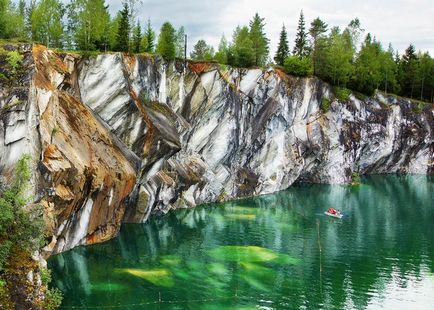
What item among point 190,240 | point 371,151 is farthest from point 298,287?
point 371,151

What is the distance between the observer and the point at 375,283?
3922cm

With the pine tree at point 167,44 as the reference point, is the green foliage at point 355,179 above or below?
below

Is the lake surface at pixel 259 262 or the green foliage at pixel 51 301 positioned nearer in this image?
the green foliage at pixel 51 301

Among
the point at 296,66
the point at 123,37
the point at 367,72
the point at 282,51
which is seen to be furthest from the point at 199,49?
the point at 123,37

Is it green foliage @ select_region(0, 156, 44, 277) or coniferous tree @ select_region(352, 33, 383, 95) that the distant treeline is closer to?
coniferous tree @ select_region(352, 33, 383, 95)

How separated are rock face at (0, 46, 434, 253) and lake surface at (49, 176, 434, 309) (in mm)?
4031

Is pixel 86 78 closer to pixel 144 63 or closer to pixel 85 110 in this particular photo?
pixel 85 110

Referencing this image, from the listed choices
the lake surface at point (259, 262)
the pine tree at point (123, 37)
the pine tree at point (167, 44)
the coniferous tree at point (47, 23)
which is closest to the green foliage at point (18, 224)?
the lake surface at point (259, 262)

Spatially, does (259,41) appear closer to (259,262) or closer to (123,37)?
(123,37)

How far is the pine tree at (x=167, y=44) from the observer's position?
2625 inches

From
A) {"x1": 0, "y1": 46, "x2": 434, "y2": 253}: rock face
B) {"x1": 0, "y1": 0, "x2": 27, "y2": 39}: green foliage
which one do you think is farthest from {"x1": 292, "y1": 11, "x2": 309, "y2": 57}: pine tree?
{"x1": 0, "y1": 0, "x2": 27, "y2": 39}: green foliage

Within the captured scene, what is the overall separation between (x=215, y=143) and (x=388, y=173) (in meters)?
53.2

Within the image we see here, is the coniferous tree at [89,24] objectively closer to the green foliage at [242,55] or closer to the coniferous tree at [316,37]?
the green foliage at [242,55]

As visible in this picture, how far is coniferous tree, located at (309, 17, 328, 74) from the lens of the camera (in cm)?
9381
